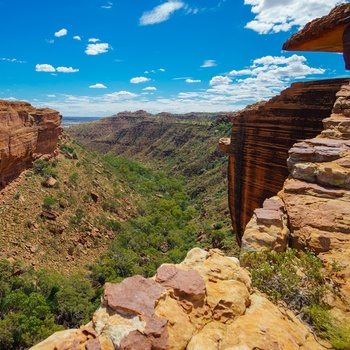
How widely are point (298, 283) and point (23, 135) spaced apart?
3581 cm

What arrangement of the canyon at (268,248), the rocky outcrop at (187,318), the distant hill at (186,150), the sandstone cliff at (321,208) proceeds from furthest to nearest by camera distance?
the distant hill at (186,150)
the sandstone cliff at (321,208)
the canyon at (268,248)
the rocky outcrop at (187,318)

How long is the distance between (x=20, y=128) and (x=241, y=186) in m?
29.6

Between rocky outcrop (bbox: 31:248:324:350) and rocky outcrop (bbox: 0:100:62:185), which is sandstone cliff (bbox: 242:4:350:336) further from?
rocky outcrop (bbox: 0:100:62:185)

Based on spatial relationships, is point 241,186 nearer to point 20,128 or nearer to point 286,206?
point 286,206

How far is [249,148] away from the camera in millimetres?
14188

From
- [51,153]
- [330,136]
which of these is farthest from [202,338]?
[51,153]

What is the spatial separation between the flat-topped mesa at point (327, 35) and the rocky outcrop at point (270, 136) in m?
1.72

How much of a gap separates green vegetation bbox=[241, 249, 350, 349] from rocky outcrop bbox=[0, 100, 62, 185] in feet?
102

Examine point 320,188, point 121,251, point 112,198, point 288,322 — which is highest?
point 320,188

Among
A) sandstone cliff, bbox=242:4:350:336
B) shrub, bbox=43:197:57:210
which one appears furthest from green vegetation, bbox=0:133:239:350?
sandstone cliff, bbox=242:4:350:336

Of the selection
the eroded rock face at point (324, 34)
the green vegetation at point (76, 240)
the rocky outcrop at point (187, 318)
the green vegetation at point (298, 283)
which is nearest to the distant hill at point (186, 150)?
the green vegetation at point (76, 240)

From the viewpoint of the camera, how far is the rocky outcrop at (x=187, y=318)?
13.8 feet

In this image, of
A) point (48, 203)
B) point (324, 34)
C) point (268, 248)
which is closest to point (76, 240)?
point (48, 203)

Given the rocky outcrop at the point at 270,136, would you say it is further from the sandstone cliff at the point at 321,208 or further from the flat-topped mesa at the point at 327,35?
the flat-topped mesa at the point at 327,35
